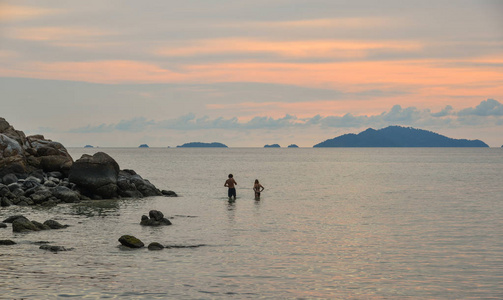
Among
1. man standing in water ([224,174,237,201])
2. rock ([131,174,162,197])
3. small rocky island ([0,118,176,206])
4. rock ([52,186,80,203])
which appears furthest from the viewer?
rock ([131,174,162,197])

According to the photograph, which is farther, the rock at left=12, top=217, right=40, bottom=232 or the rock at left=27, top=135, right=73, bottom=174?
the rock at left=27, top=135, right=73, bottom=174

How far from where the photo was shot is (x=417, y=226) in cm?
3164

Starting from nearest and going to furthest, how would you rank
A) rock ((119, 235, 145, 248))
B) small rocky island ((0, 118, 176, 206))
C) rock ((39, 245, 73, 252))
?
1. rock ((39, 245, 73, 252))
2. rock ((119, 235, 145, 248))
3. small rocky island ((0, 118, 176, 206))

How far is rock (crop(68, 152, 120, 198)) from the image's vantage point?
45.6 m

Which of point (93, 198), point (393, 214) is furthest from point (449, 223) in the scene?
point (93, 198)

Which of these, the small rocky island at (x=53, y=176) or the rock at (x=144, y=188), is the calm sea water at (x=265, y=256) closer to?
the small rocky island at (x=53, y=176)

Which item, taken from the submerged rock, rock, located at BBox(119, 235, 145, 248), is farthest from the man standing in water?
the submerged rock

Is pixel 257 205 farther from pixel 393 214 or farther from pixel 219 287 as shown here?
pixel 219 287

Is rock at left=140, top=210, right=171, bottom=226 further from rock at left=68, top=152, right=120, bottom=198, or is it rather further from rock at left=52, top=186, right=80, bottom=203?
rock at left=68, top=152, right=120, bottom=198

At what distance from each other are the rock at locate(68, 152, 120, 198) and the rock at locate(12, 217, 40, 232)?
17.4 meters

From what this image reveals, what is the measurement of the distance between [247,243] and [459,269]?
30.4ft

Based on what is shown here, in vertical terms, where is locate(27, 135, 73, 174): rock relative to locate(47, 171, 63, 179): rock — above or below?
above

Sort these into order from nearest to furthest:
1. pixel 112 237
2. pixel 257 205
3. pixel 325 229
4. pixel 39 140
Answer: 1. pixel 112 237
2. pixel 325 229
3. pixel 257 205
4. pixel 39 140

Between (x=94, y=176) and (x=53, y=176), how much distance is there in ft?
17.8
